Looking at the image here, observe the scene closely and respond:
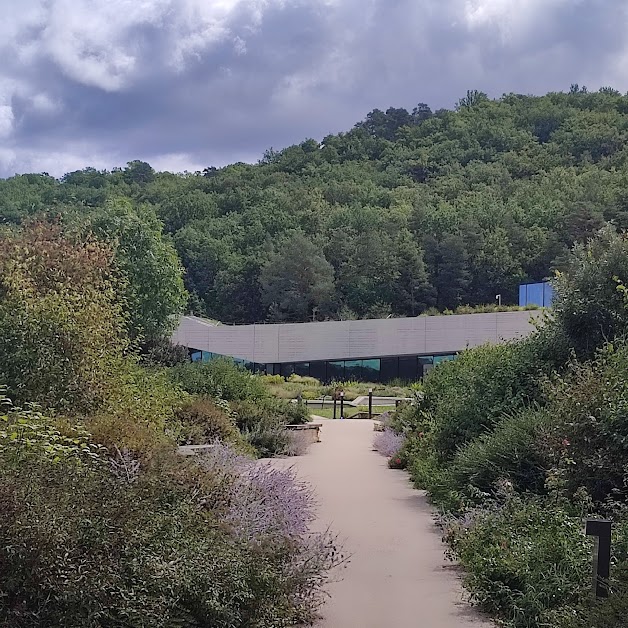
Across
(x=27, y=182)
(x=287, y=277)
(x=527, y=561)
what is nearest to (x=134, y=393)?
(x=527, y=561)

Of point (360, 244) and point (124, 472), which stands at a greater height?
point (360, 244)

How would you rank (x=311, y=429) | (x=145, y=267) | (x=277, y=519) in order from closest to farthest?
1. (x=277, y=519)
2. (x=311, y=429)
3. (x=145, y=267)

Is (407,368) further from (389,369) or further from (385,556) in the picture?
(385,556)

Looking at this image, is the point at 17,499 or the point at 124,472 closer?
the point at 17,499

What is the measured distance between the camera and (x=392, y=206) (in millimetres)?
79938

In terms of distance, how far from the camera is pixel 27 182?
70688 mm

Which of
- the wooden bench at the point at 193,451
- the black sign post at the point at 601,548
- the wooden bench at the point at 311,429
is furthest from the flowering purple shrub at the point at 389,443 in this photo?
the black sign post at the point at 601,548

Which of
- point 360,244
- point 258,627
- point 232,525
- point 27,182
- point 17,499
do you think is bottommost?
point 258,627

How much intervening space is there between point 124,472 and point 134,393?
6612mm

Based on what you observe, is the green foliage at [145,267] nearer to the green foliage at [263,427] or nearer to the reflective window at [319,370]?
the green foliage at [263,427]

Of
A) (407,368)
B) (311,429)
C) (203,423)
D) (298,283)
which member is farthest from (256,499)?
(298,283)

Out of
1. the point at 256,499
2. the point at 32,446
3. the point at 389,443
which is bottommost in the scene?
the point at 389,443

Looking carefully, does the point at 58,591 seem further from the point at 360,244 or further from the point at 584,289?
the point at 360,244

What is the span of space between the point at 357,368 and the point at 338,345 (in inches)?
72.9
